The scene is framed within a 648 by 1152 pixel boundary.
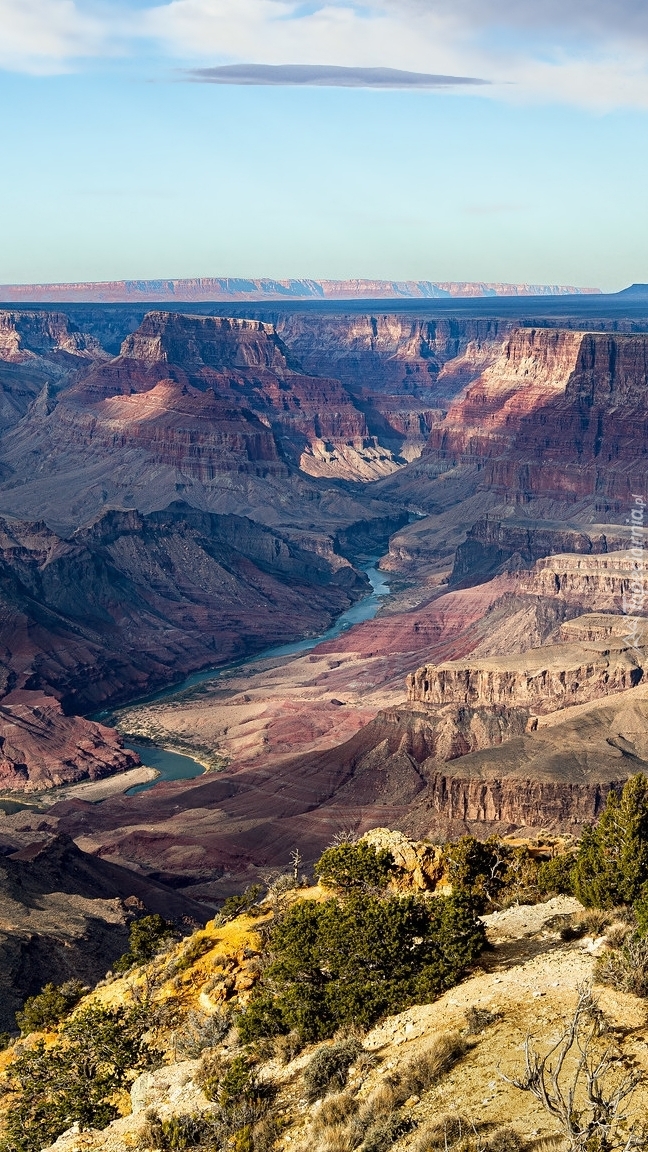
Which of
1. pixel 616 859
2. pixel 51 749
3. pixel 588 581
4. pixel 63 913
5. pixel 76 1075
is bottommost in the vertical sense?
pixel 51 749

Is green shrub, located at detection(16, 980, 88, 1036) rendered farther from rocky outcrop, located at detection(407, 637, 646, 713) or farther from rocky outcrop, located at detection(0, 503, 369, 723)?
rocky outcrop, located at detection(0, 503, 369, 723)

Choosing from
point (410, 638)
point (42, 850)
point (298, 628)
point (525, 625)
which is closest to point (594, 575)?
point (525, 625)

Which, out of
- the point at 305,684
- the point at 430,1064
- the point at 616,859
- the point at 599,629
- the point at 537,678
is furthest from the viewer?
the point at 305,684

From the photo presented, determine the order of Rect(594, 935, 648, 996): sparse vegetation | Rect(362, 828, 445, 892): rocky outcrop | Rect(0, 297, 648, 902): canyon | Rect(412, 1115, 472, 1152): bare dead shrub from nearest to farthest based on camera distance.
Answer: Rect(412, 1115, 472, 1152): bare dead shrub, Rect(594, 935, 648, 996): sparse vegetation, Rect(362, 828, 445, 892): rocky outcrop, Rect(0, 297, 648, 902): canyon

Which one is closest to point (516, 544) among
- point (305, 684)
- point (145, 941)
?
point (305, 684)

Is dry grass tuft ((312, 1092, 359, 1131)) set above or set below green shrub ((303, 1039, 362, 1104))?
above

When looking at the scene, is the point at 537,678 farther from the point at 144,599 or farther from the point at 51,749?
the point at 144,599

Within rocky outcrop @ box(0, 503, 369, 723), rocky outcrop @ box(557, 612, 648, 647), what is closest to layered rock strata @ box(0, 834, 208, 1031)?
rocky outcrop @ box(0, 503, 369, 723)

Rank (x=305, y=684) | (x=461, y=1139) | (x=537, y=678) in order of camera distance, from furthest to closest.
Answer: (x=305, y=684)
(x=537, y=678)
(x=461, y=1139)
